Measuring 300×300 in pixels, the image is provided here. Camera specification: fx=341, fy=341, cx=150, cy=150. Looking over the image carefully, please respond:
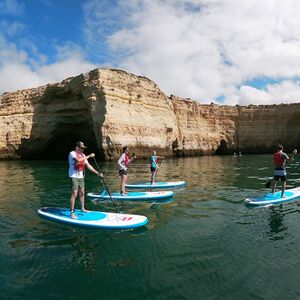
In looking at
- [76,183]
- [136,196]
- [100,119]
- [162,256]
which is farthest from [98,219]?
[100,119]

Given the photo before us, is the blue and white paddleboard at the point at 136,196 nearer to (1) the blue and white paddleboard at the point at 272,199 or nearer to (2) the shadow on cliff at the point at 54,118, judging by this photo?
(1) the blue and white paddleboard at the point at 272,199

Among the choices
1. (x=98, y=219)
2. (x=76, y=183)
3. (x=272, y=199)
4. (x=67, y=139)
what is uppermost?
(x=67, y=139)

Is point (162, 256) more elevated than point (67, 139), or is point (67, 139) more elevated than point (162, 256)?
point (67, 139)

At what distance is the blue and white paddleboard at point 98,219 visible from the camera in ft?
32.5

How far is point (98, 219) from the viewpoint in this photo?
1037 centimetres

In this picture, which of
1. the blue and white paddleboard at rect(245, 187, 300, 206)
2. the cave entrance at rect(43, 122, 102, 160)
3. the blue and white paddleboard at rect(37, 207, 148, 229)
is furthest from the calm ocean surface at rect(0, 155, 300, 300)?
the cave entrance at rect(43, 122, 102, 160)

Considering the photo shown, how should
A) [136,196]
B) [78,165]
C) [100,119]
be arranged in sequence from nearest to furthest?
[78,165] → [136,196] → [100,119]

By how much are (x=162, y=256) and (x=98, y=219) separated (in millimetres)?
3203

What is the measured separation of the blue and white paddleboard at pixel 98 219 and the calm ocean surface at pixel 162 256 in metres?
0.21

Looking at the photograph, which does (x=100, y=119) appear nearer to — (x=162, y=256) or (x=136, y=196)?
(x=136, y=196)

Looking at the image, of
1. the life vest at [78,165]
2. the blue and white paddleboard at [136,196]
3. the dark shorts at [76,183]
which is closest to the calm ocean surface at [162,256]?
the dark shorts at [76,183]

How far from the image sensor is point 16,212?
12.0m

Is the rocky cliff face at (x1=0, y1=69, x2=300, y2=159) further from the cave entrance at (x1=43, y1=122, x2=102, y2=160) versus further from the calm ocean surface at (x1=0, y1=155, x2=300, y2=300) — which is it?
the calm ocean surface at (x1=0, y1=155, x2=300, y2=300)

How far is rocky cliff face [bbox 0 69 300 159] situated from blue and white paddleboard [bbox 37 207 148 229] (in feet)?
85.8
